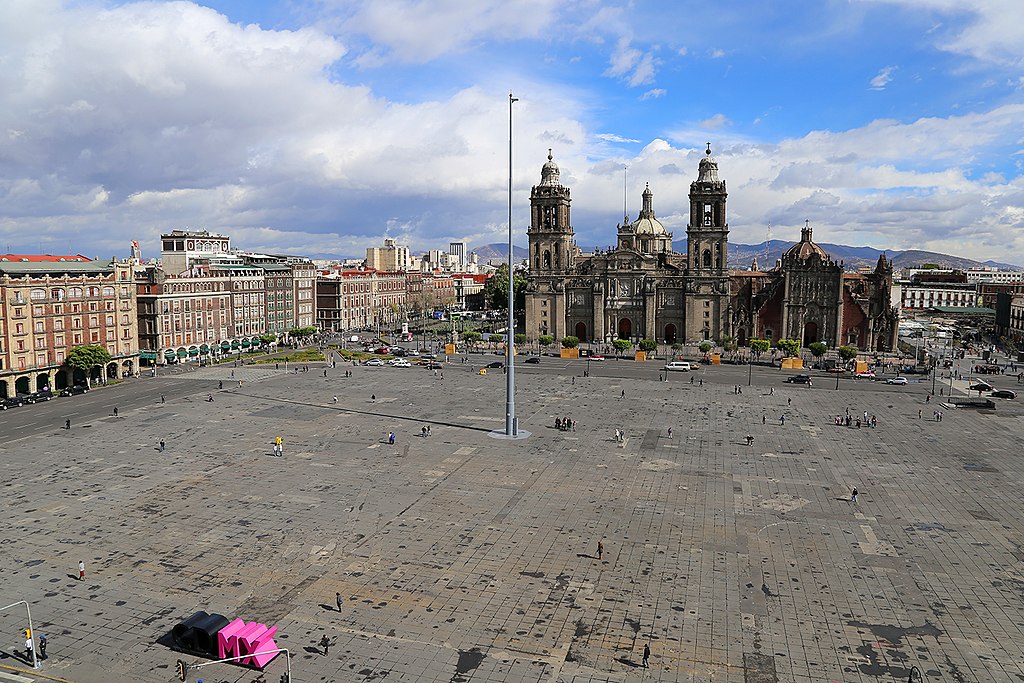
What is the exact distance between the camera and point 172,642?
83.1 ft

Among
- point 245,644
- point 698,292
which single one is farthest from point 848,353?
point 245,644

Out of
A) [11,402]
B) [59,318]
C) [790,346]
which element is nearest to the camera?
[11,402]

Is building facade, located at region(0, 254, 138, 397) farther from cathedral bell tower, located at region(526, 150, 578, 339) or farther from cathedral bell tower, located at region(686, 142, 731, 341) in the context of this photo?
cathedral bell tower, located at region(686, 142, 731, 341)

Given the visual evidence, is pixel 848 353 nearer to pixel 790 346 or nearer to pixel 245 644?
pixel 790 346

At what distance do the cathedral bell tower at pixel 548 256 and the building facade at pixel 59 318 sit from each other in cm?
6421

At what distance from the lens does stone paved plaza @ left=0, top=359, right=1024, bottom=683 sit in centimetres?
2462

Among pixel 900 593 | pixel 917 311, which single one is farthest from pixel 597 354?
pixel 917 311

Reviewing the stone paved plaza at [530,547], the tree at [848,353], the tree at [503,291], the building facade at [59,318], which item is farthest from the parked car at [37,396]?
the tree at [848,353]

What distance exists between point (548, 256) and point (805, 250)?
48.1 meters

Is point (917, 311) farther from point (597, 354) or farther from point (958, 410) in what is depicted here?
point (958, 410)

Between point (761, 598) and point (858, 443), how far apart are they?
3123cm

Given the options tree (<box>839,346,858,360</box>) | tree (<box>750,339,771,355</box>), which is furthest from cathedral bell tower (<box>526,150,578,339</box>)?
tree (<box>839,346,858,360</box>)

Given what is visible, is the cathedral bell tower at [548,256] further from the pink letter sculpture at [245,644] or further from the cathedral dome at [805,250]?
the pink letter sculpture at [245,644]

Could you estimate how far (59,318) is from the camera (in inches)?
3265
